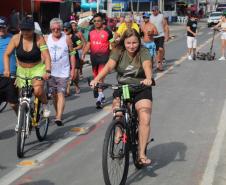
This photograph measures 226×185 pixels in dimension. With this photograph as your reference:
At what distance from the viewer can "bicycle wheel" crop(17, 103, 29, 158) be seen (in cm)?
642

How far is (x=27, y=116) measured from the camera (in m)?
6.61

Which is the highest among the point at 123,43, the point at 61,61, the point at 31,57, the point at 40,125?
the point at 123,43

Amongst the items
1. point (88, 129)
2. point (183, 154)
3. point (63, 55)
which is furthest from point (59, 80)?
point (183, 154)

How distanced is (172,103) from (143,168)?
170 inches

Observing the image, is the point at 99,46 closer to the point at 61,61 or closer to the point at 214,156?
the point at 61,61

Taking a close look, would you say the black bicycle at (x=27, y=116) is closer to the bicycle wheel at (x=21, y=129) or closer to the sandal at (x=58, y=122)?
the bicycle wheel at (x=21, y=129)

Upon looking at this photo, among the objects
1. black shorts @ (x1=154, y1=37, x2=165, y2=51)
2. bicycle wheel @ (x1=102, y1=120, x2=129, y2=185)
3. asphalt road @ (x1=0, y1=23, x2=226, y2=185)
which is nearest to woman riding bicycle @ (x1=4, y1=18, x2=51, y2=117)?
asphalt road @ (x1=0, y1=23, x2=226, y2=185)

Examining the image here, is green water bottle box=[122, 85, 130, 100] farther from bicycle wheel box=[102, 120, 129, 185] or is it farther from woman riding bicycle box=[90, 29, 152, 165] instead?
bicycle wheel box=[102, 120, 129, 185]

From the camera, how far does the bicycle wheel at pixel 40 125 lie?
23.4ft

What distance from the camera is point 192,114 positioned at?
918cm

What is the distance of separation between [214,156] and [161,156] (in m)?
0.67

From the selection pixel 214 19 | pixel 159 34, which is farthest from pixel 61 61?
pixel 214 19

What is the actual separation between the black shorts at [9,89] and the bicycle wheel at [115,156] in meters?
2.60

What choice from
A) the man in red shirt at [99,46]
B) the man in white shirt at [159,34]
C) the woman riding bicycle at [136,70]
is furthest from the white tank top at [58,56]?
the man in white shirt at [159,34]
